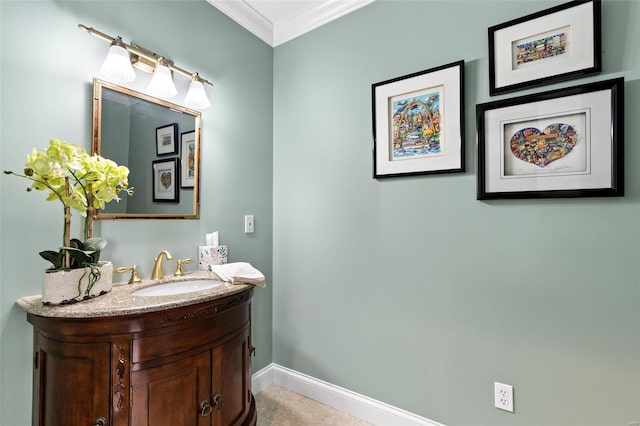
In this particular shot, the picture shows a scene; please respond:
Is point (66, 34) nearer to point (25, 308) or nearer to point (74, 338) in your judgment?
point (25, 308)

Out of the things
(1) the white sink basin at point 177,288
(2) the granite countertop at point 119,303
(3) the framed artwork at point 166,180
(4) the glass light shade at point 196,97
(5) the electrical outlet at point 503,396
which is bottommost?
(5) the electrical outlet at point 503,396

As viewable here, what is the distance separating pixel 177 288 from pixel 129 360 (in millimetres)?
479

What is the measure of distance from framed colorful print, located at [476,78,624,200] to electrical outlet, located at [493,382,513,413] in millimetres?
903

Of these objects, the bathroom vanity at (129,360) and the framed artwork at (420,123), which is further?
the framed artwork at (420,123)

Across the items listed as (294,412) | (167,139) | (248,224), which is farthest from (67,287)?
(294,412)

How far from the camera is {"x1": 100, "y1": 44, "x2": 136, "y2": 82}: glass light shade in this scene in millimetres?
1326

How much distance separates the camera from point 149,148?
1584 millimetres

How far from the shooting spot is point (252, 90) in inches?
84.9

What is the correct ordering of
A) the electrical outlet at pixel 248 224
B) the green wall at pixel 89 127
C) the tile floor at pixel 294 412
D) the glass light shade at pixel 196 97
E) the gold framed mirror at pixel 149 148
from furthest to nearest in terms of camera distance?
1. the electrical outlet at pixel 248 224
2. the tile floor at pixel 294 412
3. the glass light shade at pixel 196 97
4. the gold framed mirror at pixel 149 148
5. the green wall at pixel 89 127

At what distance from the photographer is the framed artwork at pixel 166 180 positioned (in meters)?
1.61

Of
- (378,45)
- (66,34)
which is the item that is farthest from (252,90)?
(66,34)

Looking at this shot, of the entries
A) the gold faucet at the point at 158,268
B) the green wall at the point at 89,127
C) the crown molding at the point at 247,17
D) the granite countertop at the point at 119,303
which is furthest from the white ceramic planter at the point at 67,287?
the crown molding at the point at 247,17

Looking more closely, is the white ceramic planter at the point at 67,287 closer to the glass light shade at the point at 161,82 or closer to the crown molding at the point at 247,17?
the glass light shade at the point at 161,82

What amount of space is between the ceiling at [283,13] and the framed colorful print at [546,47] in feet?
2.84
